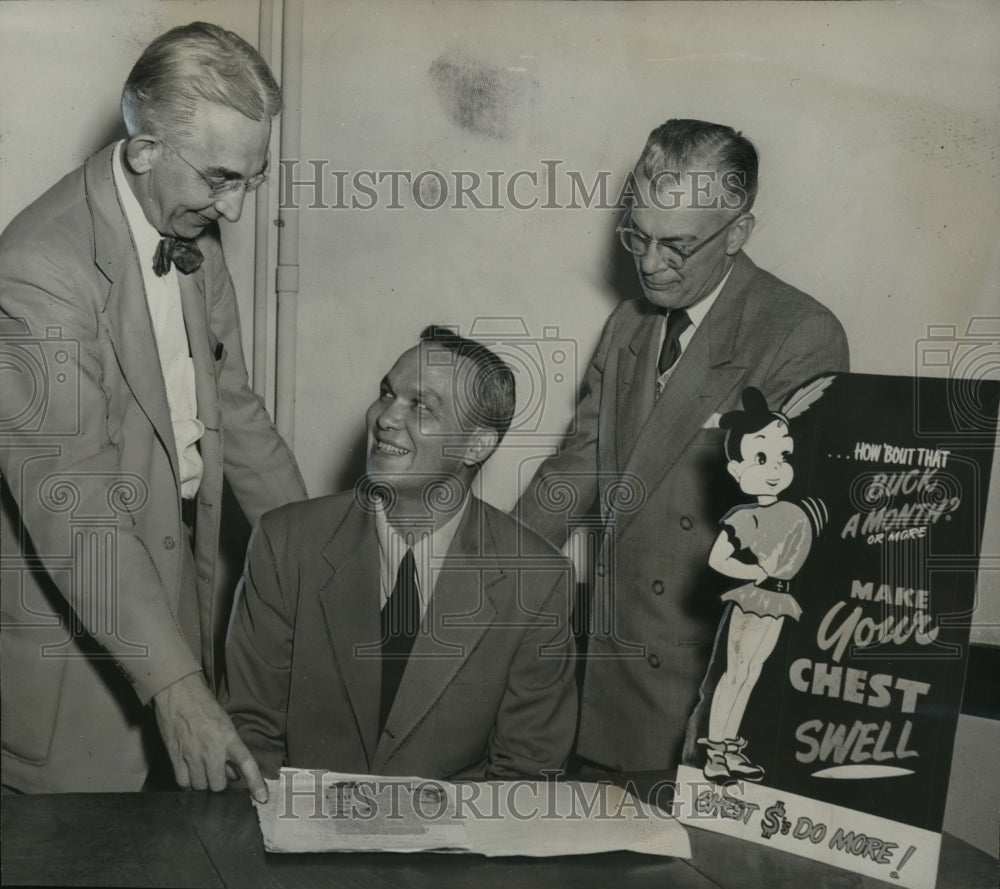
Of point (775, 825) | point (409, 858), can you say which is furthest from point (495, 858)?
point (775, 825)

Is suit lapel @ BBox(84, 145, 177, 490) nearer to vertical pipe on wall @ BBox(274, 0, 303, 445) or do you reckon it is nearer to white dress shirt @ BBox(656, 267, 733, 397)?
vertical pipe on wall @ BBox(274, 0, 303, 445)

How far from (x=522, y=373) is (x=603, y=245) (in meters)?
0.35

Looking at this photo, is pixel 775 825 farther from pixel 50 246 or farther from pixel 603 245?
pixel 50 246

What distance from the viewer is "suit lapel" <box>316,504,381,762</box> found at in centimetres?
260

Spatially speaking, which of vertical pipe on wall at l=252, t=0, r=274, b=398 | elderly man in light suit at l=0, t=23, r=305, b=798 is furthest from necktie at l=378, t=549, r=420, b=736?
vertical pipe on wall at l=252, t=0, r=274, b=398

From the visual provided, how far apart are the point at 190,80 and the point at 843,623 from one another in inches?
63.2

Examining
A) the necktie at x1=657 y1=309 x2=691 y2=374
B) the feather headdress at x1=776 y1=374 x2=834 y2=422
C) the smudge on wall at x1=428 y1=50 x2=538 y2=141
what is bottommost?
the feather headdress at x1=776 y1=374 x2=834 y2=422

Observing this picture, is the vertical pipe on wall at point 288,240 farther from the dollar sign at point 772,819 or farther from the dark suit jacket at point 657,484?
the dollar sign at point 772,819

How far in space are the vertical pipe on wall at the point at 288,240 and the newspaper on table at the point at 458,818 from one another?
0.92 meters

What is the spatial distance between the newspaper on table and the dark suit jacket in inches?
23.6

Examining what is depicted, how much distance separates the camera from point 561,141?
281 cm

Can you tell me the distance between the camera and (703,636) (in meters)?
2.75

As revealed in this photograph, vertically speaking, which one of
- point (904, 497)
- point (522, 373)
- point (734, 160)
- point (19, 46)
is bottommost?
point (904, 497)

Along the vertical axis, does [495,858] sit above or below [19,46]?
below
